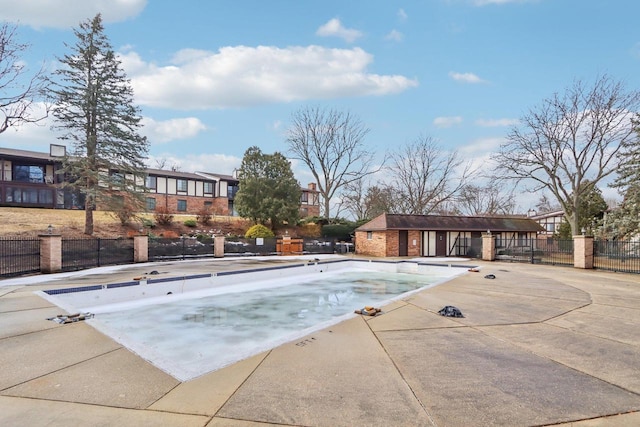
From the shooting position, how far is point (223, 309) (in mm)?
8961

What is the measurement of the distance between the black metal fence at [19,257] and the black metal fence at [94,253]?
946 mm

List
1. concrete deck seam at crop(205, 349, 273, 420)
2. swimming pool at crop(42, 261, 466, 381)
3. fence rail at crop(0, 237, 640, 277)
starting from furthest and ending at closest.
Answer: fence rail at crop(0, 237, 640, 277) → swimming pool at crop(42, 261, 466, 381) → concrete deck seam at crop(205, 349, 273, 420)

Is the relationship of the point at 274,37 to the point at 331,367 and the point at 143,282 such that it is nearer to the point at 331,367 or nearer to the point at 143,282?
the point at 143,282

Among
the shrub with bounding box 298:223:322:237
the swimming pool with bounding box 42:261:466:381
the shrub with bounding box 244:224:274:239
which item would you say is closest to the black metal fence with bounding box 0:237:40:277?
the swimming pool with bounding box 42:261:466:381

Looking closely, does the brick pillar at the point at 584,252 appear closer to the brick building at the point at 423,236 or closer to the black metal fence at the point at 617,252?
the black metal fence at the point at 617,252

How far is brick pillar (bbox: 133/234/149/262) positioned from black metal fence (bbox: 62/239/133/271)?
0.63 feet

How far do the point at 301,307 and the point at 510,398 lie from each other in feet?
21.4

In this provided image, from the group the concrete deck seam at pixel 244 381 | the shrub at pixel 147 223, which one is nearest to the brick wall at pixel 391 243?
the shrub at pixel 147 223

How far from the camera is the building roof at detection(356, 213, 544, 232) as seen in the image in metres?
24.2

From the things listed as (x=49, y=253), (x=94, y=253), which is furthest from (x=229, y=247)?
(x=49, y=253)

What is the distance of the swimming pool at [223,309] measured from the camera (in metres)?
5.37

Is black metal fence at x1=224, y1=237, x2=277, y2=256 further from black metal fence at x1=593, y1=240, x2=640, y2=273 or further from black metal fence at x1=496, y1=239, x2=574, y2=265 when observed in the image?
black metal fence at x1=593, y1=240, x2=640, y2=273

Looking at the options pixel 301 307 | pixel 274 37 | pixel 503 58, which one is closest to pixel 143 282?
pixel 301 307

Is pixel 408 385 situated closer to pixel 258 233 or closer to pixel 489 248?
pixel 489 248
